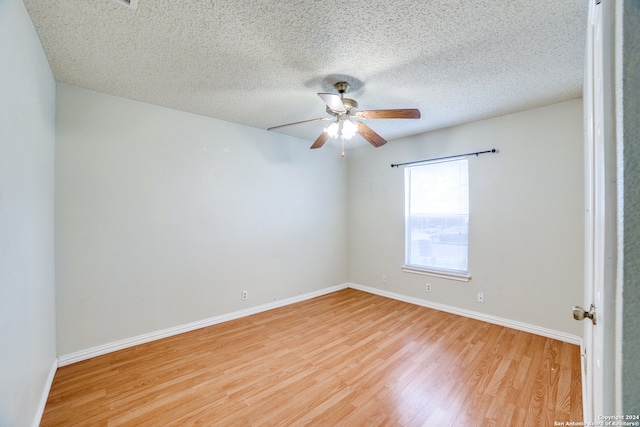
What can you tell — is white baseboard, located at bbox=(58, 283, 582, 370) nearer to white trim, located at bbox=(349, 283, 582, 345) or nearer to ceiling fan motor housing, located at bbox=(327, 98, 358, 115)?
white trim, located at bbox=(349, 283, 582, 345)

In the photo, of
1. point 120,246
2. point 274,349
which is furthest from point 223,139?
point 274,349

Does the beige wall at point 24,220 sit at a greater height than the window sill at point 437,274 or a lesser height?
greater

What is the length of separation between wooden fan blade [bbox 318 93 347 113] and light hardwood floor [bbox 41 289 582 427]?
216cm

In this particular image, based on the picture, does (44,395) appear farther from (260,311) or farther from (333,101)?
(333,101)

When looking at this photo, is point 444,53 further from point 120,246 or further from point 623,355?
point 120,246

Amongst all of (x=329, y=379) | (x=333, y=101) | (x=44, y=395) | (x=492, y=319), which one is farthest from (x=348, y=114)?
(x=44, y=395)

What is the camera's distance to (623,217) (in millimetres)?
418

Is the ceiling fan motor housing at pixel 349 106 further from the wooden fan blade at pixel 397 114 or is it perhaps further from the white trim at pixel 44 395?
the white trim at pixel 44 395

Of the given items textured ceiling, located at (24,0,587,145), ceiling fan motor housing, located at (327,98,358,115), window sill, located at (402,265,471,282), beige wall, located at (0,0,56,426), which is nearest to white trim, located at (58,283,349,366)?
beige wall, located at (0,0,56,426)

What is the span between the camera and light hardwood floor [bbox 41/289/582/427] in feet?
5.84

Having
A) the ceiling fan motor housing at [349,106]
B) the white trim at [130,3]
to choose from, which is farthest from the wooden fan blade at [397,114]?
the white trim at [130,3]

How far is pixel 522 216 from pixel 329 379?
2661 millimetres

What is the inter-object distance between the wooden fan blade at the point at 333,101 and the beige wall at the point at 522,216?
1.45m

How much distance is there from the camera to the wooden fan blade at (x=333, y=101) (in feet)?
6.66
